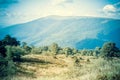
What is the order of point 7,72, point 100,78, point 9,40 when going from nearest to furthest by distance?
1. point 100,78
2. point 7,72
3. point 9,40

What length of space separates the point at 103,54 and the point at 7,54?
28072 millimetres

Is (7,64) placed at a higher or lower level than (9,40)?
lower

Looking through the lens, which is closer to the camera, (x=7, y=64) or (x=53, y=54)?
(x=7, y=64)

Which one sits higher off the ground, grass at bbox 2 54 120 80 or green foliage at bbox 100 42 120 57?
green foliage at bbox 100 42 120 57

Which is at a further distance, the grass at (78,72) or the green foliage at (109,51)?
the green foliage at (109,51)

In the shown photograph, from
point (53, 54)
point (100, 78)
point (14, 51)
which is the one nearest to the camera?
point (100, 78)

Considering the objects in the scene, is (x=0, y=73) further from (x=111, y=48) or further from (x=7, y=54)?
(x=111, y=48)

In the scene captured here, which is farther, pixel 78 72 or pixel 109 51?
pixel 109 51

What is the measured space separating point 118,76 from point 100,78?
1.35m

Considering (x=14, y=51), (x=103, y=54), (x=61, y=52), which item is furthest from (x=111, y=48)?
(x=61, y=52)

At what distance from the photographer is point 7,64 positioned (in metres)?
27.0

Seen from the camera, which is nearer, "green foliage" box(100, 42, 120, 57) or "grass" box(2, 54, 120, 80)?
"grass" box(2, 54, 120, 80)

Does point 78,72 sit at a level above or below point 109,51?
below

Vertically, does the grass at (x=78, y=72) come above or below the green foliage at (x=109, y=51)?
below
